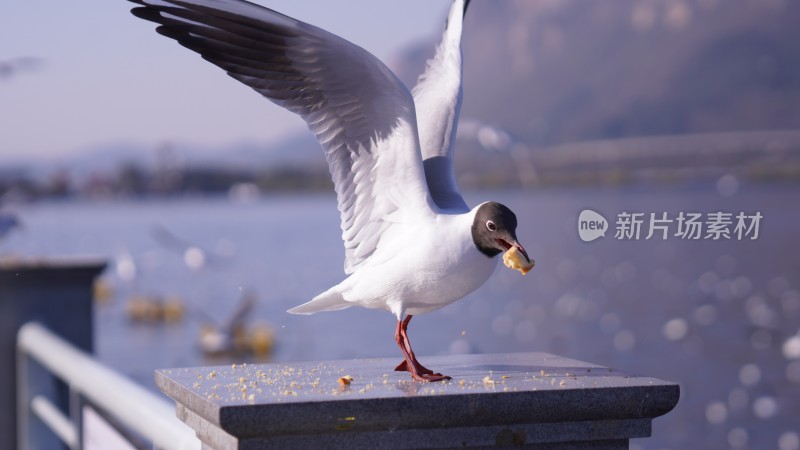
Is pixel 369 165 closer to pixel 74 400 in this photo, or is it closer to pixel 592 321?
pixel 74 400

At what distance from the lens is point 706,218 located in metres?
4.11

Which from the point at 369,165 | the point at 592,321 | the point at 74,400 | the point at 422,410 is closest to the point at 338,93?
the point at 369,165

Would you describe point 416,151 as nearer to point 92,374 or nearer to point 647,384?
point 647,384

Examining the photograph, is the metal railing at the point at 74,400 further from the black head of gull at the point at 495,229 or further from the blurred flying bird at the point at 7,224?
the black head of gull at the point at 495,229

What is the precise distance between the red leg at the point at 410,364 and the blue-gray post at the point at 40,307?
289cm

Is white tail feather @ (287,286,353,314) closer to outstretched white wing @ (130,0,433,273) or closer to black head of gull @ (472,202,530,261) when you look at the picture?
outstretched white wing @ (130,0,433,273)

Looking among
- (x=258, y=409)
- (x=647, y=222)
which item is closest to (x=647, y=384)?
(x=258, y=409)

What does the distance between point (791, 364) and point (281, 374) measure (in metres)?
24.7

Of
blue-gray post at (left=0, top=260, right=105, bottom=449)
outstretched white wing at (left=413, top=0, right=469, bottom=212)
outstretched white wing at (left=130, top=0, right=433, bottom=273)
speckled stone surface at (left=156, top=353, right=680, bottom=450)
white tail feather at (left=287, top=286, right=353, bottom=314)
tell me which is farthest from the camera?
blue-gray post at (left=0, top=260, right=105, bottom=449)

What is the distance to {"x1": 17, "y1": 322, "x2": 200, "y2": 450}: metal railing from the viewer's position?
103 inches

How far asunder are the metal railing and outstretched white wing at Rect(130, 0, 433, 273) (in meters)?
0.58

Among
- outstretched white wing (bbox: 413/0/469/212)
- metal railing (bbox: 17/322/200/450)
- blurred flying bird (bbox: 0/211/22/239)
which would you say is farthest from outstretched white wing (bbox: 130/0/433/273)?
blurred flying bird (bbox: 0/211/22/239)

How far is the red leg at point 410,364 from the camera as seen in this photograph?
226 cm

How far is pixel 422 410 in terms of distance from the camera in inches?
78.2
